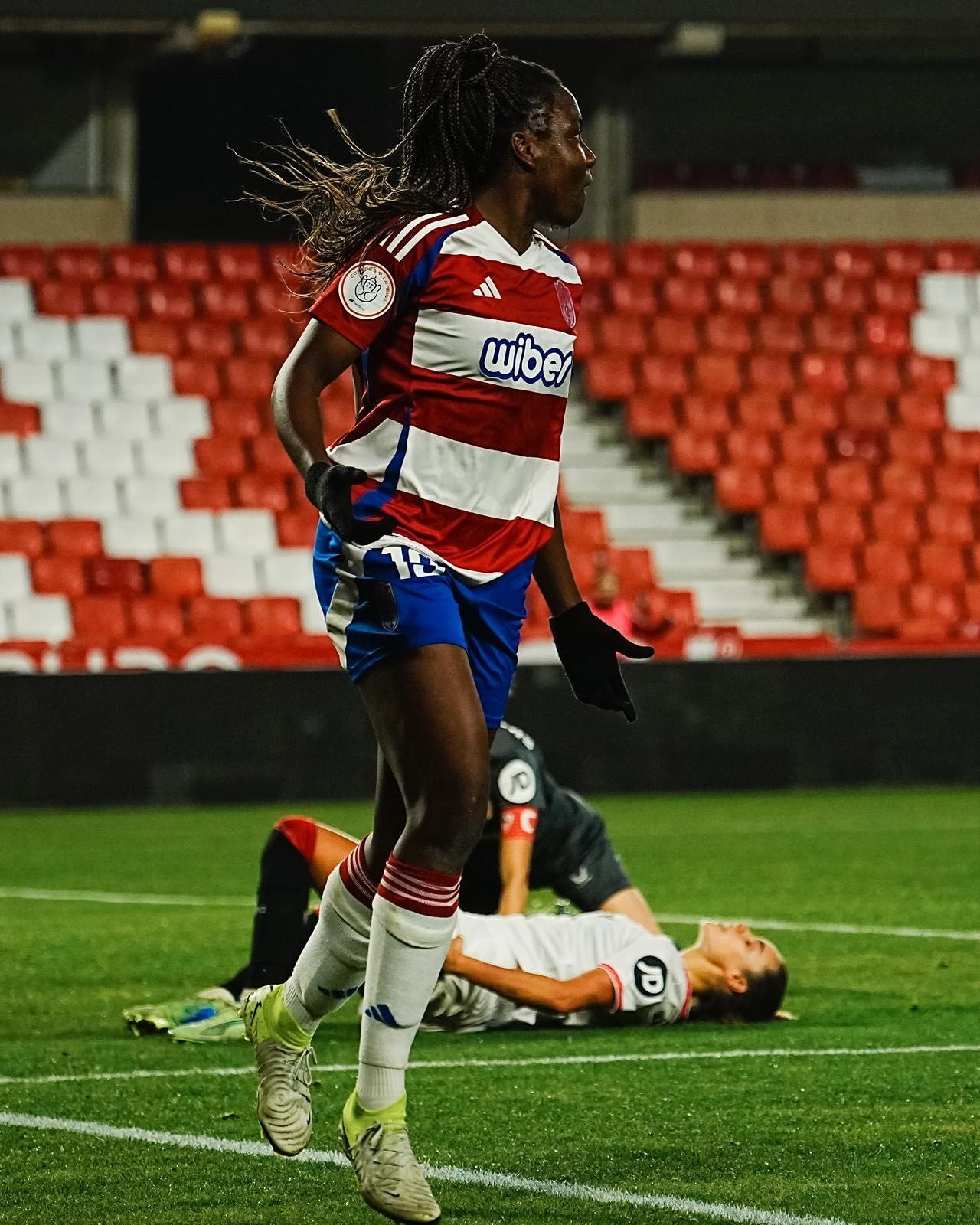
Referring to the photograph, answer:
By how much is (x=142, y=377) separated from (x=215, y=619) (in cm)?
290

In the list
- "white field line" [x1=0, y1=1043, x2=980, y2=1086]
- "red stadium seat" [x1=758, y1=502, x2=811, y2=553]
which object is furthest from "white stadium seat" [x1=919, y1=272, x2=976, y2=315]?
"white field line" [x1=0, y1=1043, x2=980, y2=1086]

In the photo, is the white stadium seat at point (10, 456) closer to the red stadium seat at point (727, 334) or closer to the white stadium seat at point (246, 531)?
the white stadium seat at point (246, 531)

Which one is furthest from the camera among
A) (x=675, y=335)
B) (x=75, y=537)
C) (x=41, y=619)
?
(x=675, y=335)

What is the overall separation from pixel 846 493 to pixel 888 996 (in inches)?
502

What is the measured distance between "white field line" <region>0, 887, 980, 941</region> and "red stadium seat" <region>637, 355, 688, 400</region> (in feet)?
35.1

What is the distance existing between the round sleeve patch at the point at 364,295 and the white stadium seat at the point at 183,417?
14936 millimetres

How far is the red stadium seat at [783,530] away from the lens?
755 inches

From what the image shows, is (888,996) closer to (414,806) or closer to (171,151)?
(414,806)

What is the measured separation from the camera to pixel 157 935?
8.91 m

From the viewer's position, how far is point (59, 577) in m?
17.4

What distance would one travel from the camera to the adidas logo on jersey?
431 cm

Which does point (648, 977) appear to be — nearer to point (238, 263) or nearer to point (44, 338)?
point (44, 338)

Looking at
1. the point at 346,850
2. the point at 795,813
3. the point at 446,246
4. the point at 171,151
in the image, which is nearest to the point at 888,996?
the point at 346,850

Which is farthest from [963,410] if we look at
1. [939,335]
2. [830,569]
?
[830,569]
